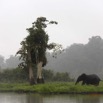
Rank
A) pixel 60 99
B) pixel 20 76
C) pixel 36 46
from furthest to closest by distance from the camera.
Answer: pixel 20 76
pixel 36 46
pixel 60 99

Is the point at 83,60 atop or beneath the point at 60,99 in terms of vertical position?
atop

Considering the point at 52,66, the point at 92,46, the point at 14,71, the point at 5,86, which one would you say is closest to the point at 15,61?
the point at 52,66

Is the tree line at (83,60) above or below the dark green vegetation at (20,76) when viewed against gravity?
above

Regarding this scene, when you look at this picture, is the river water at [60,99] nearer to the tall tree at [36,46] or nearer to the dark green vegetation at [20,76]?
the tall tree at [36,46]

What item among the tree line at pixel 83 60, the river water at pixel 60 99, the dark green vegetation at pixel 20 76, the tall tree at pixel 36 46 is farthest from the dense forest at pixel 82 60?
the river water at pixel 60 99

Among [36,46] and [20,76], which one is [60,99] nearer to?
[36,46]

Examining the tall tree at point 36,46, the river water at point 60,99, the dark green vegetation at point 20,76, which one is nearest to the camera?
the river water at point 60,99

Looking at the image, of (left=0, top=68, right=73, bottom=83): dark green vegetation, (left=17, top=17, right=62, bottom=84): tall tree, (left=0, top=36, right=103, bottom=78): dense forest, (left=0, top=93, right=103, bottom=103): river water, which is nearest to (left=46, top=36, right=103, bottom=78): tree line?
(left=0, top=36, right=103, bottom=78): dense forest

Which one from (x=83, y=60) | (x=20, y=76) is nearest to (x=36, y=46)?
(x=20, y=76)

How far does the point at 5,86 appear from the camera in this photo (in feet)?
119

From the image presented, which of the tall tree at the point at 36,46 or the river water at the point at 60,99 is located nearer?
the river water at the point at 60,99

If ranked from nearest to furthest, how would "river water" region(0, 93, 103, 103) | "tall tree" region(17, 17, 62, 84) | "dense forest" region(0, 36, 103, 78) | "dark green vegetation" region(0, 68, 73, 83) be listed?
"river water" region(0, 93, 103, 103)
"tall tree" region(17, 17, 62, 84)
"dark green vegetation" region(0, 68, 73, 83)
"dense forest" region(0, 36, 103, 78)

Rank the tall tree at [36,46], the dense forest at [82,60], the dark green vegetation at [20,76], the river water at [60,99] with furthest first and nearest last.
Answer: the dense forest at [82,60] < the dark green vegetation at [20,76] < the tall tree at [36,46] < the river water at [60,99]

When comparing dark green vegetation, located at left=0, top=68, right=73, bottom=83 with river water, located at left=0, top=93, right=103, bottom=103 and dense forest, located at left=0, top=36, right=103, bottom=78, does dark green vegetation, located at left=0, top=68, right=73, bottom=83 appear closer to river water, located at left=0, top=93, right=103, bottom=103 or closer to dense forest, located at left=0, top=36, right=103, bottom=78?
river water, located at left=0, top=93, right=103, bottom=103
